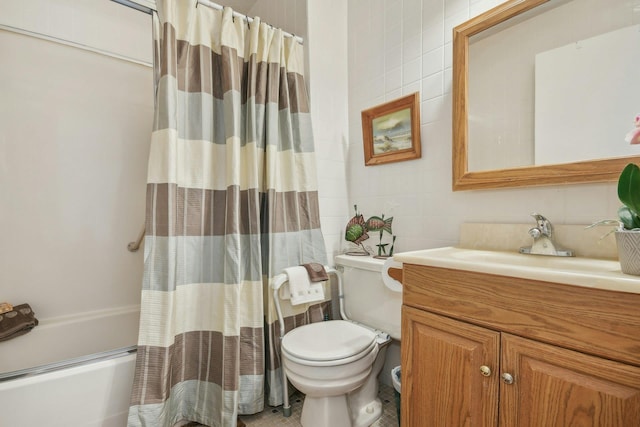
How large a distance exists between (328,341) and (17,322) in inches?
69.4

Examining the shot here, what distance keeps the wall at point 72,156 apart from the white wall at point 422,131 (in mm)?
1383

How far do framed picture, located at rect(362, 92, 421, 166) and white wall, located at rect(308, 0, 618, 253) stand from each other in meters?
0.05

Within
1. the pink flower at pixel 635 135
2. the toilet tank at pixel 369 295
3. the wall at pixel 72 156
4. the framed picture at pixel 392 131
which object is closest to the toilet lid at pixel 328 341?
the toilet tank at pixel 369 295

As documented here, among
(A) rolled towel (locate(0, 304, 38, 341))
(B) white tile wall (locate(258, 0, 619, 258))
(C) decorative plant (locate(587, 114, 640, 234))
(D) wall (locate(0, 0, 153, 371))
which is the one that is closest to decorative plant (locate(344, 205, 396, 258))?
(B) white tile wall (locate(258, 0, 619, 258))

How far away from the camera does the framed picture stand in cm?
149

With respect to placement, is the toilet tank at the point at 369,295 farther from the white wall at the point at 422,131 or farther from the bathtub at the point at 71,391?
the bathtub at the point at 71,391

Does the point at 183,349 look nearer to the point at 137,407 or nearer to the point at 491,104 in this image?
the point at 137,407

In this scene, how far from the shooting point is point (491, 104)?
1.21 m

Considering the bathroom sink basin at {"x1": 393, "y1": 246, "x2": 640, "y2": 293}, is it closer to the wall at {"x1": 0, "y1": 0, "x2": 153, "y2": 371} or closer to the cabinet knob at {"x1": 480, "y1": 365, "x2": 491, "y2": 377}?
the cabinet knob at {"x1": 480, "y1": 365, "x2": 491, "y2": 377}

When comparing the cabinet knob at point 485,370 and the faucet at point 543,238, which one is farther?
the faucet at point 543,238

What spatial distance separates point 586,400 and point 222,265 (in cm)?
134

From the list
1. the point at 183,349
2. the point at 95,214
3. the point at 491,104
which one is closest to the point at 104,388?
the point at 183,349

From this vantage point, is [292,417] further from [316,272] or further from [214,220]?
[214,220]

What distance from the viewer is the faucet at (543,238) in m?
1.00
